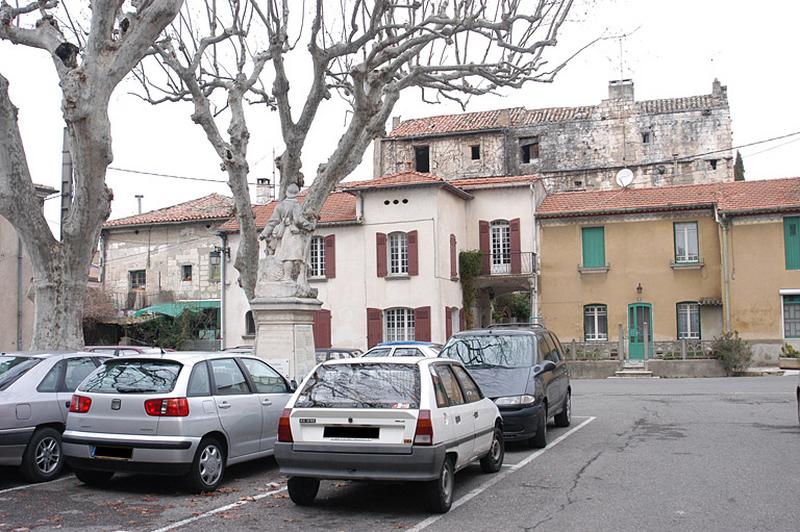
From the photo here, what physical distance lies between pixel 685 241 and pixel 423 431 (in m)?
29.8

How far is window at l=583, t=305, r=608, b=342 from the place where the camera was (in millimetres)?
35750

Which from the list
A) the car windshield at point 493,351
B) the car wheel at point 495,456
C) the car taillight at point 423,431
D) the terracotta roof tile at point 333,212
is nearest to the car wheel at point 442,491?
the car taillight at point 423,431

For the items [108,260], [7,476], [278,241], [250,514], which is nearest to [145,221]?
[108,260]

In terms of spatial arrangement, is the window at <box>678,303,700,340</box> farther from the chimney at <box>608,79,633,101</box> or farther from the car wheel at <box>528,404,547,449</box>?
the car wheel at <box>528,404,547,449</box>

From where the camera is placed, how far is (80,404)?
912cm

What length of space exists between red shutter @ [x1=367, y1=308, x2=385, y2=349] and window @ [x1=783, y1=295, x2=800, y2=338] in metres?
16.3

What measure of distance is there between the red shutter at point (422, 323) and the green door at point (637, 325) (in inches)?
334

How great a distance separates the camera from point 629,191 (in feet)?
122

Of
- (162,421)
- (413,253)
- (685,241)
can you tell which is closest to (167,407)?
(162,421)

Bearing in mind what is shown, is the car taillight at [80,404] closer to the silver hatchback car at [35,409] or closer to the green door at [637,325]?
the silver hatchback car at [35,409]

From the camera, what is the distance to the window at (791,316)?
32562 mm

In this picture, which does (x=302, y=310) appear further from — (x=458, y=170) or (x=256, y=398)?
(x=458, y=170)

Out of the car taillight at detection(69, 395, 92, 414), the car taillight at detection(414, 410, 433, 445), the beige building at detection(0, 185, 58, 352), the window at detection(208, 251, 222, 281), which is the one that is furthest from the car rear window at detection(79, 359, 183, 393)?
the window at detection(208, 251, 222, 281)

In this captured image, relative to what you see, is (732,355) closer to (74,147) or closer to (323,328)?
(323,328)
